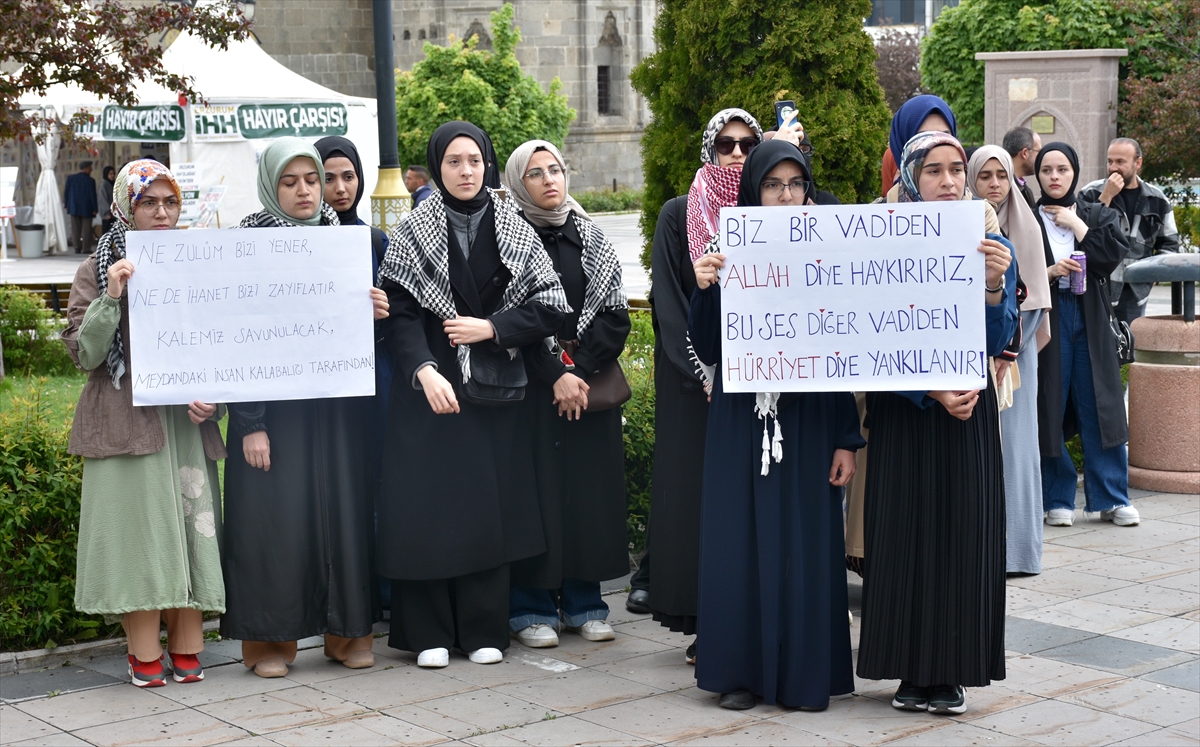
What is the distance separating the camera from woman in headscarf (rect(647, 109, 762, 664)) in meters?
5.32

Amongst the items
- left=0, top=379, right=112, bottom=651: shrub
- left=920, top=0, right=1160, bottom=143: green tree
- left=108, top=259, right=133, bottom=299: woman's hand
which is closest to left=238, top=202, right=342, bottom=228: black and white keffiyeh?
left=108, top=259, right=133, bottom=299: woman's hand

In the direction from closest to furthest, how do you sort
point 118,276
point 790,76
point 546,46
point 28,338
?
point 118,276
point 790,76
point 28,338
point 546,46

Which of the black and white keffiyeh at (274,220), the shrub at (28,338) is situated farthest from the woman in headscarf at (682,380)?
the shrub at (28,338)

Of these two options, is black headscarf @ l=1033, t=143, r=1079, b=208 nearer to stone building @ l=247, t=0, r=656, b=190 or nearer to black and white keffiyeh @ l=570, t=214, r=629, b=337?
black and white keffiyeh @ l=570, t=214, r=629, b=337

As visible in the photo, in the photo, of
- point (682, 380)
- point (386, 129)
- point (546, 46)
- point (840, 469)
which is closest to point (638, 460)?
point (682, 380)

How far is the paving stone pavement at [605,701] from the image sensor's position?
4699 millimetres

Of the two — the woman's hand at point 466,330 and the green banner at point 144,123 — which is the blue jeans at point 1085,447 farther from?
the green banner at point 144,123

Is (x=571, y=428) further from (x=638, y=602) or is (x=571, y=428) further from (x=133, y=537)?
(x=133, y=537)

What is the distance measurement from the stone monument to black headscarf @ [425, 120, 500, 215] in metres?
13.9

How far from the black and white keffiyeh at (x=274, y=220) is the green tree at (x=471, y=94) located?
28386 mm

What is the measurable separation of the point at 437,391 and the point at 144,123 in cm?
1468

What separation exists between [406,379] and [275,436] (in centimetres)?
53

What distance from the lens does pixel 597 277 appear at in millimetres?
5723

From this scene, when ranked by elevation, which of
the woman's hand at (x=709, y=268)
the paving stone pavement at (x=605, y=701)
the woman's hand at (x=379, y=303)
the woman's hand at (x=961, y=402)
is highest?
the woman's hand at (x=709, y=268)
